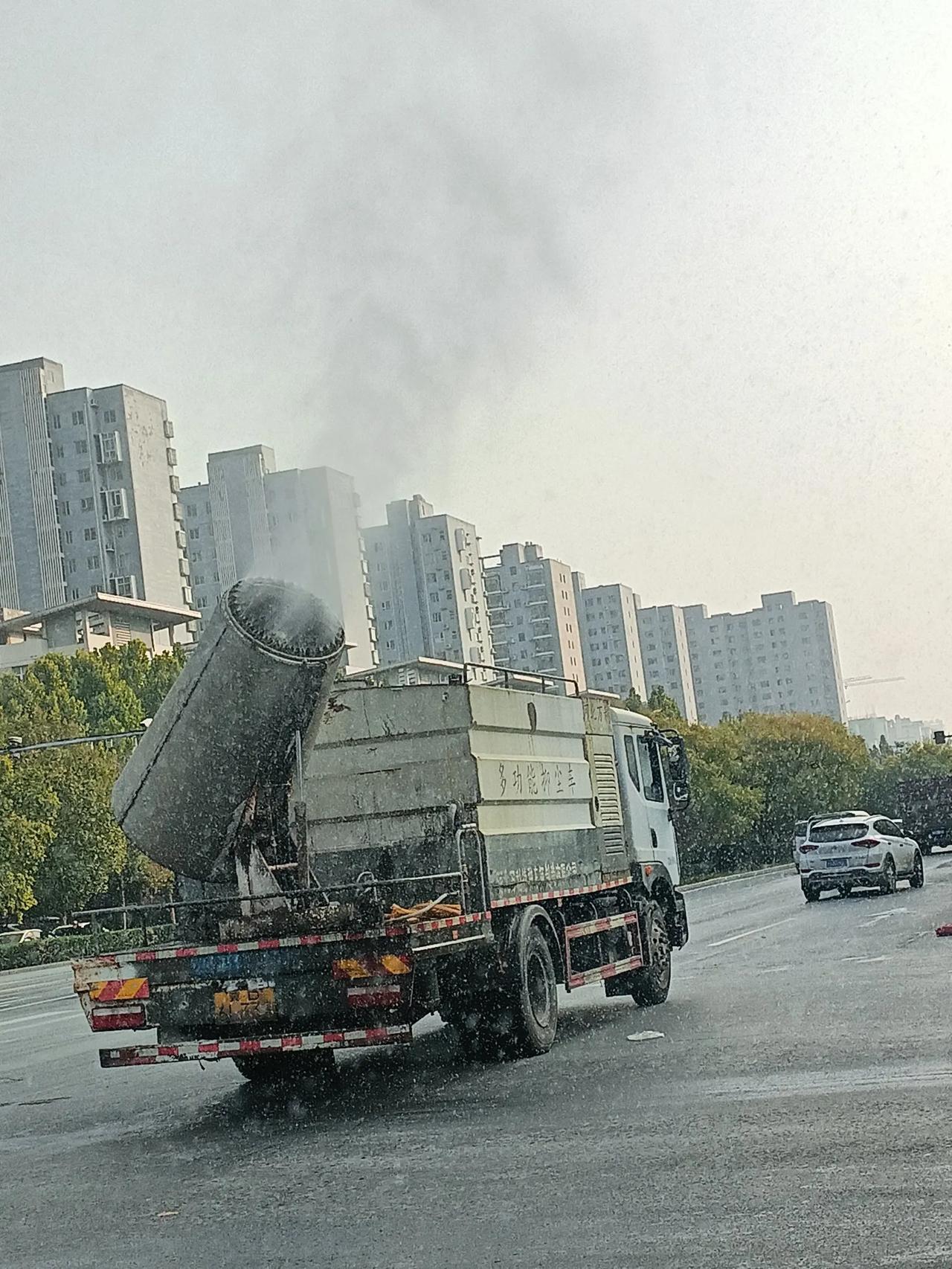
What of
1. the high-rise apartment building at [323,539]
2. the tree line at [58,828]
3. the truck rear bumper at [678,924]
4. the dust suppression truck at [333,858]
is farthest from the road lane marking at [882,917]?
the tree line at [58,828]

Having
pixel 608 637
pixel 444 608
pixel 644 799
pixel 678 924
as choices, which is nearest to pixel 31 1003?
pixel 678 924

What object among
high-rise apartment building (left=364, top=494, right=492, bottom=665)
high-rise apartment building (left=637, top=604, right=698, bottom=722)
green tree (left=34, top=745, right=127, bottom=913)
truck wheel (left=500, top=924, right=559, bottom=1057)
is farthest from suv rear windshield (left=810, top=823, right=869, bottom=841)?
high-rise apartment building (left=637, top=604, right=698, bottom=722)

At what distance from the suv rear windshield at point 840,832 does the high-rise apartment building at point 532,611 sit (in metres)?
120

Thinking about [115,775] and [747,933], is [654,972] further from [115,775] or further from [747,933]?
[115,775]

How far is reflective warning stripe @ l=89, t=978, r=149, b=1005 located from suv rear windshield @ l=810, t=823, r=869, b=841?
24238 mm

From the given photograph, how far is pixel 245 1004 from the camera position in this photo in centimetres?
1047

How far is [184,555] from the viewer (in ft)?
372

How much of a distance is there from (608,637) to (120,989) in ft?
536

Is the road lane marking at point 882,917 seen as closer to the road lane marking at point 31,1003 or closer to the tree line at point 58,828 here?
the road lane marking at point 31,1003

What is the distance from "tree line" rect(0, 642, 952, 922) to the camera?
4234 centimetres

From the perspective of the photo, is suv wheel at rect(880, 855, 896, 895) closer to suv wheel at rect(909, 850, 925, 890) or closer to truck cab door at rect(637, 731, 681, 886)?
suv wheel at rect(909, 850, 925, 890)

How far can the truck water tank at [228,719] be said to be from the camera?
10.7m

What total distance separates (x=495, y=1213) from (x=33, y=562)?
10367 centimetres

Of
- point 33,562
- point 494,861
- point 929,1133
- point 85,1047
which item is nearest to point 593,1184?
point 929,1133
